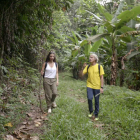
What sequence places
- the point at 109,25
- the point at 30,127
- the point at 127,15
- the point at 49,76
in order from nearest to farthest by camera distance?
the point at 30,127 < the point at 49,76 < the point at 127,15 < the point at 109,25

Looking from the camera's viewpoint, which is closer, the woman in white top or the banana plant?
the woman in white top

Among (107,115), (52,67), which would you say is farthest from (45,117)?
(107,115)

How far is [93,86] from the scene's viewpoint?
377 centimetres

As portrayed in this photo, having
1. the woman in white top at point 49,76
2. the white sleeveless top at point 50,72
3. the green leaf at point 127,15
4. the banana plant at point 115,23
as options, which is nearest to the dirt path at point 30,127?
the woman in white top at point 49,76

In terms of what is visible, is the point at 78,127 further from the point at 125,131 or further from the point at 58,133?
the point at 125,131

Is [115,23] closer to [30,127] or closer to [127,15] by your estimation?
[127,15]

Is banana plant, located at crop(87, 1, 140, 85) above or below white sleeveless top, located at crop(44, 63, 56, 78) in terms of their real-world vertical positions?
above

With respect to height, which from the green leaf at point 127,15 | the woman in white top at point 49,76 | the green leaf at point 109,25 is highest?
the green leaf at point 127,15

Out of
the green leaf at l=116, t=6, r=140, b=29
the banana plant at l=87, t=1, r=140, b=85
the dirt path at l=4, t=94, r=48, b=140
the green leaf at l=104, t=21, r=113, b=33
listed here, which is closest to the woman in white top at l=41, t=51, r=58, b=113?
the dirt path at l=4, t=94, r=48, b=140

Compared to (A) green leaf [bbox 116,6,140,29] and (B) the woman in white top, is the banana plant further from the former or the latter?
(B) the woman in white top

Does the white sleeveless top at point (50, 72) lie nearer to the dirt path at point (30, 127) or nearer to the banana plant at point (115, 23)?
the dirt path at point (30, 127)

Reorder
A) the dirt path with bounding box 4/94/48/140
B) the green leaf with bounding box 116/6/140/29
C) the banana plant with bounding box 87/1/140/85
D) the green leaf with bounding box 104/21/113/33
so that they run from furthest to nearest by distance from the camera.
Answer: the green leaf with bounding box 104/21/113/33
the banana plant with bounding box 87/1/140/85
the green leaf with bounding box 116/6/140/29
the dirt path with bounding box 4/94/48/140

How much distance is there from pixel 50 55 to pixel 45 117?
5.60 feet

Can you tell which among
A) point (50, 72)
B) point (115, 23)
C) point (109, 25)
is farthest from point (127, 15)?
point (50, 72)
